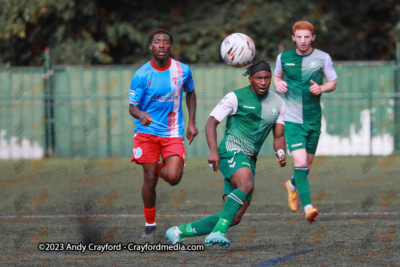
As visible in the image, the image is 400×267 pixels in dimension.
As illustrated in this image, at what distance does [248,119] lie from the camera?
6.91 m

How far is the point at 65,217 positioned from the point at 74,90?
11.4 m

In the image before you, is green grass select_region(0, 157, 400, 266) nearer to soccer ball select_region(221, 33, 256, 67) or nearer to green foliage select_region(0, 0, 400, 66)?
soccer ball select_region(221, 33, 256, 67)

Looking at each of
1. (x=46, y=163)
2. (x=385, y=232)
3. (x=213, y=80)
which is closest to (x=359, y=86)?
Answer: (x=213, y=80)

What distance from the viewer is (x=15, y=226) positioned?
27.7ft

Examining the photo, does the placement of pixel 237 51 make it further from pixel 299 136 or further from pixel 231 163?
pixel 299 136

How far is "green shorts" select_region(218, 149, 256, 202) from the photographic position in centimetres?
673

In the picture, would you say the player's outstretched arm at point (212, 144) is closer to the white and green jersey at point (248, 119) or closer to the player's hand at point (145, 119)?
the white and green jersey at point (248, 119)

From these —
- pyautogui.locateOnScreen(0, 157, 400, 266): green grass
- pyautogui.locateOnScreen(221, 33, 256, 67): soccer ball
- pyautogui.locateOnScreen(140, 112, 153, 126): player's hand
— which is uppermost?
pyautogui.locateOnScreen(221, 33, 256, 67): soccer ball

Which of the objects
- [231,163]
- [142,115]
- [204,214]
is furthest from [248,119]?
[204,214]

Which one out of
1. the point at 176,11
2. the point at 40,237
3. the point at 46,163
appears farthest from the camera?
the point at 176,11

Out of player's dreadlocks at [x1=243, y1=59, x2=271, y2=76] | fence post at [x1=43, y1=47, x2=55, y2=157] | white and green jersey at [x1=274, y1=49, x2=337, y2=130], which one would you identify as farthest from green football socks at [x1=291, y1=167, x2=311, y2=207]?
fence post at [x1=43, y1=47, x2=55, y2=157]

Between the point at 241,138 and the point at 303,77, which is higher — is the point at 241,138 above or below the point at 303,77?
below

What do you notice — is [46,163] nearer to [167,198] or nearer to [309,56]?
[167,198]

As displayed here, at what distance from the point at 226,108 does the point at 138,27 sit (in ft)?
55.4
